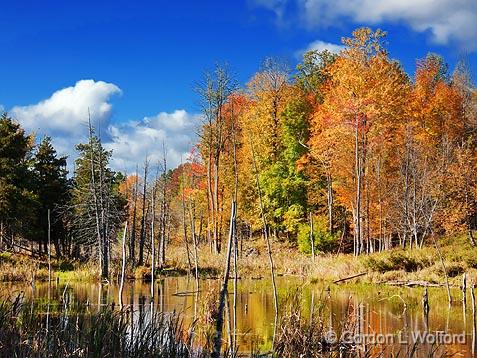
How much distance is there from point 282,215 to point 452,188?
12.1m

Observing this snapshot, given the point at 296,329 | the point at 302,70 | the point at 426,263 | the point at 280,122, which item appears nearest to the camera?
the point at 296,329

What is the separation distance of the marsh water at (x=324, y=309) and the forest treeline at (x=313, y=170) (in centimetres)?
387

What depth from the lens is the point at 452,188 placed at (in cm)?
3103

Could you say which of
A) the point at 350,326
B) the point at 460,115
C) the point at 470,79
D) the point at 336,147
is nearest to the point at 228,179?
the point at 336,147

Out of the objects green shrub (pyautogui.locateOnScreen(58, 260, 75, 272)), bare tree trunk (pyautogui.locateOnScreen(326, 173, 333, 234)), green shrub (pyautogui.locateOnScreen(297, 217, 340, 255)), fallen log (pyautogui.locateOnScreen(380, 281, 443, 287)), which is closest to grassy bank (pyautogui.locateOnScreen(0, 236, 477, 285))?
green shrub (pyautogui.locateOnScreen(58, 260, 75, 272))

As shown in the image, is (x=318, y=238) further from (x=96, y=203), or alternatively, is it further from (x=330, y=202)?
(x=96, y=203)

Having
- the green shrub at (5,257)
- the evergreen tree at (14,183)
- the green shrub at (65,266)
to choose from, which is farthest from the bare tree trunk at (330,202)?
the green shrub at (5,257)

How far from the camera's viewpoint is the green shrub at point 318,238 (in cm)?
3428

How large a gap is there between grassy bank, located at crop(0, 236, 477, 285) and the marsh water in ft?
5.00

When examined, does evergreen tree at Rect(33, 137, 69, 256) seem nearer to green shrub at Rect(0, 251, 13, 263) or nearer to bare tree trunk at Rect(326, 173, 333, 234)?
green shrub at Rect(0, 251, 13, 263)

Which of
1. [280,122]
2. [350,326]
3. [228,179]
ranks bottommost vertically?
[350,326]

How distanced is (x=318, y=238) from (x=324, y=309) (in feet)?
62.8

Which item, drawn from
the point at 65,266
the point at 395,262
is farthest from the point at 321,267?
the point at 65,266

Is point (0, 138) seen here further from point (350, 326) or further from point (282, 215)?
point (350, 326)
